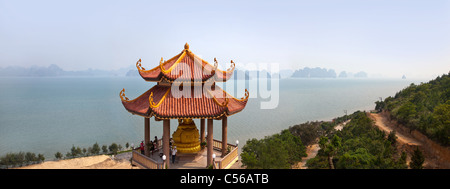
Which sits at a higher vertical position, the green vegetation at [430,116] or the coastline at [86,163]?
the green vegetation at [430,116]

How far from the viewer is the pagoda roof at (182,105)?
33.3ft

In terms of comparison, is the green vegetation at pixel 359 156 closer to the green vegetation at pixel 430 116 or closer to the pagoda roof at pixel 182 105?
the green vegetation at pixel 430 116

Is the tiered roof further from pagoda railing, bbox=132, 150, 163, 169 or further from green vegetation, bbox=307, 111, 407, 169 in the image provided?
green vegetation, bbox=307, 111, 407, 169

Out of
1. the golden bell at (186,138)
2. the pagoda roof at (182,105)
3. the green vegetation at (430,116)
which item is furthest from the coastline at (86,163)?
the green vegetation at (430,116)

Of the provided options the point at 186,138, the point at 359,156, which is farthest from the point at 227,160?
the point at 359,156

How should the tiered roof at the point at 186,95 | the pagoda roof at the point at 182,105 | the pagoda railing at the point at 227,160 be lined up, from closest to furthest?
the pagoda roof at the point at 182,105 → the tiered roof at the point at 186,95 → the pagoda railing at the point at 227,160

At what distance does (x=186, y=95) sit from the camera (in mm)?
11109

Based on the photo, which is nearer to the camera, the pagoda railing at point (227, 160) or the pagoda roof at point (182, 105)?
the pagoda roof at point (182, 105)

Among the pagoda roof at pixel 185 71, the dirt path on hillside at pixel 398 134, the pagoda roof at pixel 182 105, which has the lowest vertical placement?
the dirt path on hillside at pixel 398 134
